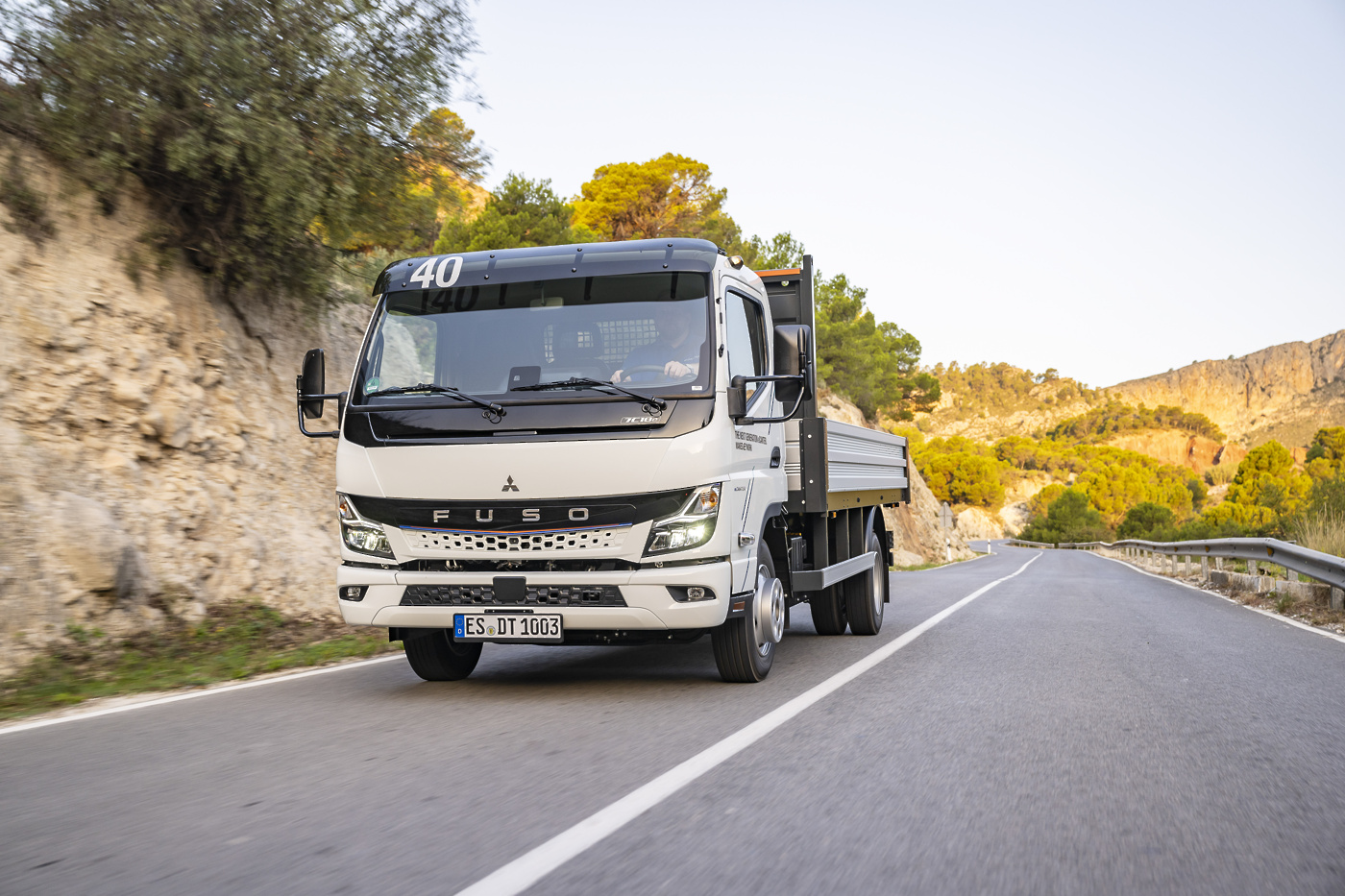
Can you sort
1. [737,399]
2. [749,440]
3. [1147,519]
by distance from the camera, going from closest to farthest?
[737,399] → [749,440] → [1147,519]

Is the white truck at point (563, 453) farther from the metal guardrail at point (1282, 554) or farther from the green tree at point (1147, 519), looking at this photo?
the green tree at point (1147, 519)

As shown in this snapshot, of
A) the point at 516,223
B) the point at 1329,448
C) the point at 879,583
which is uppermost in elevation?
the point at 516,223

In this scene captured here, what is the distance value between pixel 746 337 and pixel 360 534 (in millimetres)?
2815

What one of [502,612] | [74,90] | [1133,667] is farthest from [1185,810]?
[74,90]

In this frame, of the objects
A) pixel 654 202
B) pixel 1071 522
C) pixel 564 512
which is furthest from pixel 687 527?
pixel 1071 522

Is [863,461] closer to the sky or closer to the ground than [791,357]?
closer to the ground

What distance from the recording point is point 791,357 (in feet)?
22.7

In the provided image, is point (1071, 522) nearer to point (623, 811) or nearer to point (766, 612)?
point (766, 612)

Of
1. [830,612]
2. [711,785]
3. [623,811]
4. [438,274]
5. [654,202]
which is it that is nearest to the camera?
[623,811]

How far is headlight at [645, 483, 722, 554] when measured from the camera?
20.3ft

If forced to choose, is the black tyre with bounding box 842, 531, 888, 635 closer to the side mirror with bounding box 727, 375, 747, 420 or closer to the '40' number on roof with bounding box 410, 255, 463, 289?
the side mirror with bounding box 727, 375, 747, 420

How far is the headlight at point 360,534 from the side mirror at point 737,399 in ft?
7.16

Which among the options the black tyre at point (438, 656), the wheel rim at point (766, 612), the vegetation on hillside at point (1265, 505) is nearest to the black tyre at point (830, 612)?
the wheel rim at point (766, 612)

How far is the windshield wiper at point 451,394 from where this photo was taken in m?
6.34
